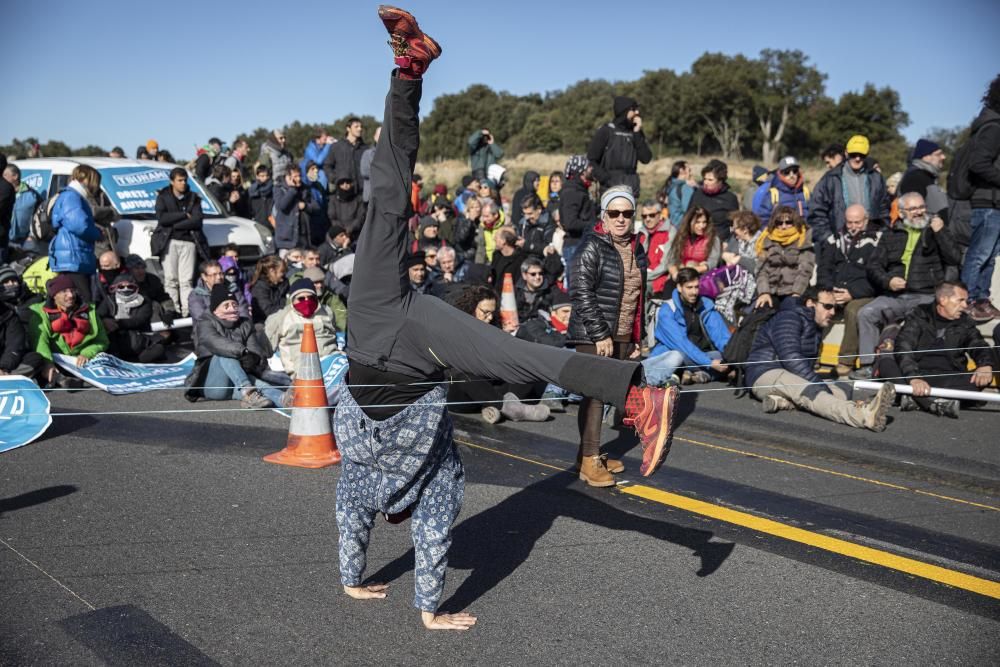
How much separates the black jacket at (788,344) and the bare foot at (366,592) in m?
5.66

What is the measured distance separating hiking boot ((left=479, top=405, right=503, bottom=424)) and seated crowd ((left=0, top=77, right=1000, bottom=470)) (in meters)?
0.01

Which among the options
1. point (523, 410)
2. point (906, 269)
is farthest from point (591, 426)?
point (906, 269)

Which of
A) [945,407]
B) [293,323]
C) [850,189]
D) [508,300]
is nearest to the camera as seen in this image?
[945,407]

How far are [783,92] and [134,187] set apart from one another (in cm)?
4559

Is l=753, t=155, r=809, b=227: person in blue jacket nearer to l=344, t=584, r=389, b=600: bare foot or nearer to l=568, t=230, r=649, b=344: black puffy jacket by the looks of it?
l=568, t=230, r=649, b=344: black puffy jacket

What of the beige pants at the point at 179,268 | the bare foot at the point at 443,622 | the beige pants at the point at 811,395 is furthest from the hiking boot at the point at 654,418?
the beige pants at the point at 179,268

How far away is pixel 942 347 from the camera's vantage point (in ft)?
30.2

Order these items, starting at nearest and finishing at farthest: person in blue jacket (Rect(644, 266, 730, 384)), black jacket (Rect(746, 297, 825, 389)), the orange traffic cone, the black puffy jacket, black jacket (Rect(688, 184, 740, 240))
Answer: the black puffy jacket → the orange traffic cone → black jacket (Rect(746, 297, 825, 389)) → person in blue jacket (Rect(644, 266, 730, 384)) → black jacket (Rect(688, 184, 740, 240))

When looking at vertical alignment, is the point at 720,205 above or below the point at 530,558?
above

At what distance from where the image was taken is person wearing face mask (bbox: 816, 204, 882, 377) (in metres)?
10.6

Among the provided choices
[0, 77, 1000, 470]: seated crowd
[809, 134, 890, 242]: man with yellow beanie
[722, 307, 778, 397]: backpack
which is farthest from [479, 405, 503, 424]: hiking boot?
[809, 134, 890, 242]: man with yellow beanie

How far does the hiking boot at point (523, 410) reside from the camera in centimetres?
867

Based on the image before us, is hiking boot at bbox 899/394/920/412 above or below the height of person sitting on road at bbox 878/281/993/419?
below

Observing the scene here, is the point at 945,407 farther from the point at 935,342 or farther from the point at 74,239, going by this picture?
the point at 74,239
